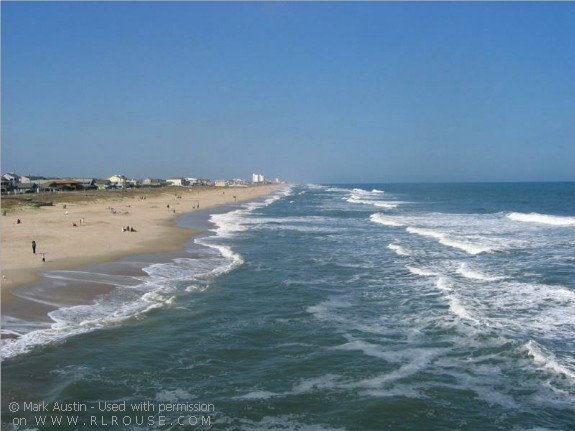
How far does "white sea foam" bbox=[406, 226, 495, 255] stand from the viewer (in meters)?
29.9

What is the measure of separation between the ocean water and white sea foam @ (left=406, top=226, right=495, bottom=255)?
535cm

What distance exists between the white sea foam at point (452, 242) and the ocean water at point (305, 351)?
5353 millimetres

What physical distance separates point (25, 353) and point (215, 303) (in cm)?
664

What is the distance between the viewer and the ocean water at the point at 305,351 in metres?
9.81

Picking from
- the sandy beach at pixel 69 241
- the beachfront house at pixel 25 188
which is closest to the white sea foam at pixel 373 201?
the sandy beach at pixel 69 241

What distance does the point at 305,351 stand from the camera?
1304 centimetres

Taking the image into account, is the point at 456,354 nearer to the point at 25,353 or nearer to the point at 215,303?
the point at 215,303

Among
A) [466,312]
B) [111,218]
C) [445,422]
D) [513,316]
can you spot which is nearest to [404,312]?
[466,312]

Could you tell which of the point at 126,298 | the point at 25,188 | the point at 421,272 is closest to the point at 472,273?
the point at 421,272

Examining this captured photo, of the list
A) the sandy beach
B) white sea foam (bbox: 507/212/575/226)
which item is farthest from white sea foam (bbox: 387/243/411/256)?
white sea foam (bbox: 507/212/575/226)

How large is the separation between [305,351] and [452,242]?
23182mm

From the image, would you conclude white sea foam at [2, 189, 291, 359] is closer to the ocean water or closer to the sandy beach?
the ocean water

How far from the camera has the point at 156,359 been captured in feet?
40.9

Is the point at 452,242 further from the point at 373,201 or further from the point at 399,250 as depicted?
the point at 373,201
